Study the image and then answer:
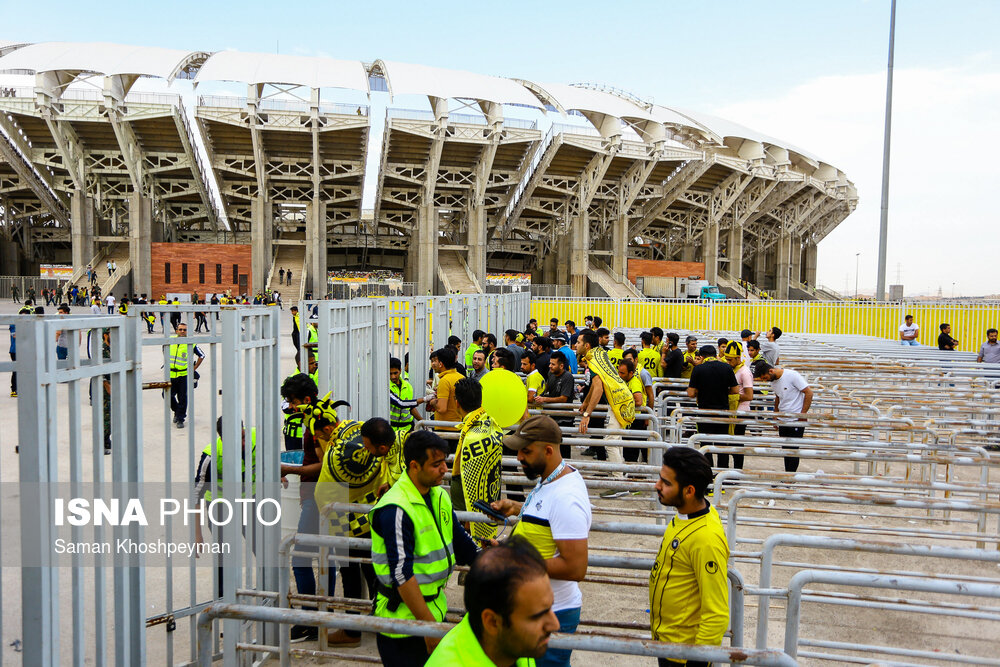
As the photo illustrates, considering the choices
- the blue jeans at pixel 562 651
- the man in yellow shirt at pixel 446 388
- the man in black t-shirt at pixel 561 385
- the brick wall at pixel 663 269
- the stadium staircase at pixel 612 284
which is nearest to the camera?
the blue jeans at pixel 562 651

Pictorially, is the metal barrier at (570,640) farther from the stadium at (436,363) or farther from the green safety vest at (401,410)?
the green safety vest at (401,410)

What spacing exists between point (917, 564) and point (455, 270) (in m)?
36.5

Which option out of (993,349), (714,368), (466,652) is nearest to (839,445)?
(714,368)

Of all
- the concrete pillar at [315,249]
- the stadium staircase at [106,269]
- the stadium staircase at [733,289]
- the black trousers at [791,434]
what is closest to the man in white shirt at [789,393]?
the black trousers at [791,434]

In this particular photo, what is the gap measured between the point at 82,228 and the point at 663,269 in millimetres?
35736

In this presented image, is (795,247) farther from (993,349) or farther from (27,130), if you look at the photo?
(27,130)

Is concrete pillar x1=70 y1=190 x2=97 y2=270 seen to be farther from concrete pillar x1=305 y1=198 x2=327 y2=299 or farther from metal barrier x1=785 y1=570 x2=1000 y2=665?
metal barrier x1=785 y1=570 x2=1000 y2=665

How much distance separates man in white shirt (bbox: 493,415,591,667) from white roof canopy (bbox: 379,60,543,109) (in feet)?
110

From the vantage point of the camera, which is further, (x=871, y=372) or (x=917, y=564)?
(x=871, y=372)

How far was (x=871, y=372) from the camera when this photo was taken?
10.8m

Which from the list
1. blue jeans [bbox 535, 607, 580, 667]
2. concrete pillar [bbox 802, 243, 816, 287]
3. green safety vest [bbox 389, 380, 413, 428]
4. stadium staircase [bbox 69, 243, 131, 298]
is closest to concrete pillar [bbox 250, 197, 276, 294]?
stadium staircase [bbox 69, 243, 131, 298]

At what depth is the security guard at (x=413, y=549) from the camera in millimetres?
2717

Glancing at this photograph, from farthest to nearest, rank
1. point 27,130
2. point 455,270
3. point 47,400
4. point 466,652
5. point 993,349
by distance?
point 455,270 < point 27,130 < point 993,349 < point 47,400 < point 466,652

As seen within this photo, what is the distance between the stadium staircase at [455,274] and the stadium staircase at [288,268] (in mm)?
7431
